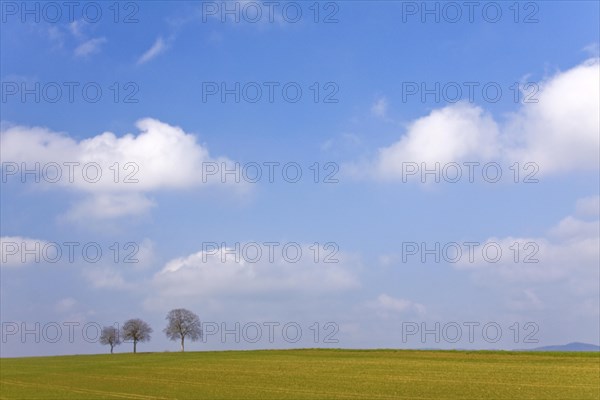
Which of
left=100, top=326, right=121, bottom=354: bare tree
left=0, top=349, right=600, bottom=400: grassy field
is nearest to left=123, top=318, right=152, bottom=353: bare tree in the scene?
left=100, top=326, right=121, bottom=354: bare tree

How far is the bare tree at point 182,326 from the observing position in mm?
153375

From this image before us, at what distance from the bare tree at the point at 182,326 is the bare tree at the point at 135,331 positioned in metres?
5.89

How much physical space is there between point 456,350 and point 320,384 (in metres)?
52.7

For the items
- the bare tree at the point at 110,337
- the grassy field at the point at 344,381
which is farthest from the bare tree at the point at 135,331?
the grassy field at the point at 344,381

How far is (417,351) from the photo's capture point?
4218 inches

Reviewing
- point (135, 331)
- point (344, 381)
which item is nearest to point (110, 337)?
point (135, 331)

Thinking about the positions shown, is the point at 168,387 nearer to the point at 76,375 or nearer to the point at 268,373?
the point at 268,373

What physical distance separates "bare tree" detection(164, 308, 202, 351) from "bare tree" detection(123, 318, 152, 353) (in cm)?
589

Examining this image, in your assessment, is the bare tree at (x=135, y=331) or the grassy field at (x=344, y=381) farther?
the bare tree at (x=135, y=331)

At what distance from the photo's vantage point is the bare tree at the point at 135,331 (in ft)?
510

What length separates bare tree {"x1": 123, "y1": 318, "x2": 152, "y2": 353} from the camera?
15550cm

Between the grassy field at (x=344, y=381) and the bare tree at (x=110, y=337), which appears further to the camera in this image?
the bare tree at (x=110, y=337)

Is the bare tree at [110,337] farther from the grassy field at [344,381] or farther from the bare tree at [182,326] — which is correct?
the grassy field at [344,381]

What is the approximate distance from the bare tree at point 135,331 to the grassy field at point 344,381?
69227mm
